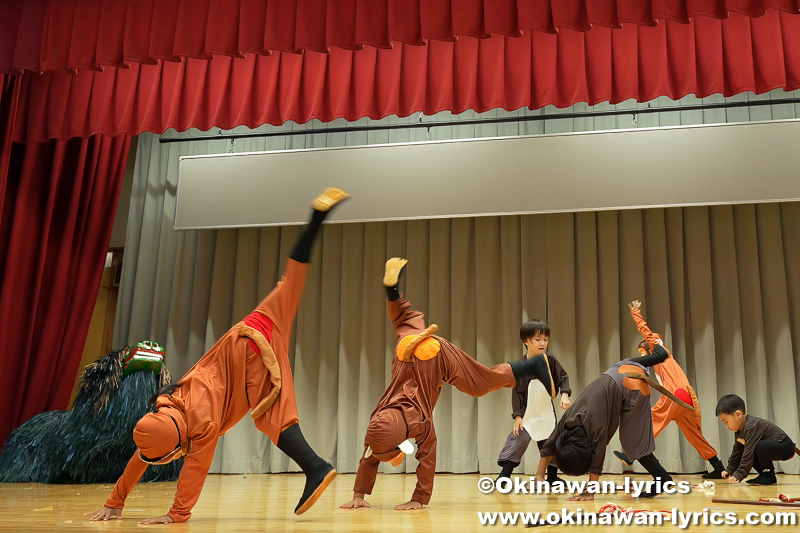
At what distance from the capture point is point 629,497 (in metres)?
3.45

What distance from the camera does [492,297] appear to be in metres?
5.95

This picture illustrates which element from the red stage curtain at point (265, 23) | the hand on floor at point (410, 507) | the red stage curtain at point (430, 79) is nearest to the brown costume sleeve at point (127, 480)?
the hand on floor at point (410, 507)

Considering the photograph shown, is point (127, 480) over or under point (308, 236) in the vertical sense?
under

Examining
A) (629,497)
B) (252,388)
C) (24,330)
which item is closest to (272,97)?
(24,330)

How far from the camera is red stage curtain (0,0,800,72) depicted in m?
3.95

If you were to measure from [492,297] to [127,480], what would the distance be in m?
3.83

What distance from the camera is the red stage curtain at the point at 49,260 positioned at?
5414 mm

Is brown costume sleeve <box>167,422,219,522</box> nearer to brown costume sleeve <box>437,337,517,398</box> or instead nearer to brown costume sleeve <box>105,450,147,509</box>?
brown costume sleeve <box>105,450,147,509</box>

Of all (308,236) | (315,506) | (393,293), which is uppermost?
(308,236)

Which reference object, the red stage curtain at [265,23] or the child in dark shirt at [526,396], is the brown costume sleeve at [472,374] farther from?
the red stage curtain at [265,23]

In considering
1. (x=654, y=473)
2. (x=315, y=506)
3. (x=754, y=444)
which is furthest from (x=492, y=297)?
(x=315, y=506)

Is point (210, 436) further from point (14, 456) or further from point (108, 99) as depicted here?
point (108, 99)

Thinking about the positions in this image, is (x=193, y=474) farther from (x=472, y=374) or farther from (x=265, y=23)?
(x=265, y=23)

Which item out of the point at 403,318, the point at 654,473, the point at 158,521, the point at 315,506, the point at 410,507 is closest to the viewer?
the point at 158,521
